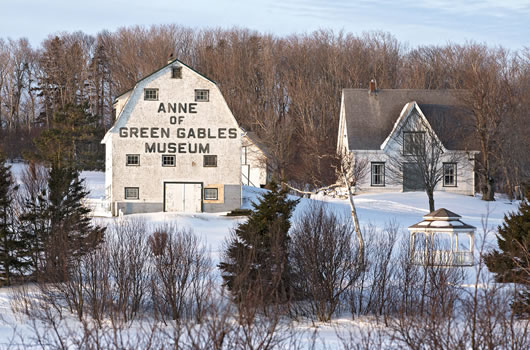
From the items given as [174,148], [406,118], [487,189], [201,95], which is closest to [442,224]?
[201,95]

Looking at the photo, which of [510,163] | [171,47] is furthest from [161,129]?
[171,47]

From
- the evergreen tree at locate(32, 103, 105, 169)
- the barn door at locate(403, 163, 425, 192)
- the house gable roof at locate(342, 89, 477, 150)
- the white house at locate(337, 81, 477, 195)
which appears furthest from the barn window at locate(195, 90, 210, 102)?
the evergreen tree at locate(32, 103, 105, 169)

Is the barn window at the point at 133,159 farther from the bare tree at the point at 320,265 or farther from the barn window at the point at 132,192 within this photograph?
the bare tree at the point at 320,265

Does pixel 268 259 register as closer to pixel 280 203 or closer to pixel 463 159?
pixel 280 203

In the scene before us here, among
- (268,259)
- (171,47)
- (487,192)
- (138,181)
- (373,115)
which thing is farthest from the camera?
(171,47)

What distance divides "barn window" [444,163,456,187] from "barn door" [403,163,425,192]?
5.70 feet

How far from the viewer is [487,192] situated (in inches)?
2041

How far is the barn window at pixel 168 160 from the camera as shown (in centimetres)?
4562

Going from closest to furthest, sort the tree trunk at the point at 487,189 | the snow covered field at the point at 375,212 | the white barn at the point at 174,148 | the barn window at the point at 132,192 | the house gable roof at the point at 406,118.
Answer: the snow covered field at the point at 375,212 → the barn window at the point at 132,192 → the white barn at the point at 174,148 → the tree trunk at the point at 487,189 → the house gable roof at the point at 406,118

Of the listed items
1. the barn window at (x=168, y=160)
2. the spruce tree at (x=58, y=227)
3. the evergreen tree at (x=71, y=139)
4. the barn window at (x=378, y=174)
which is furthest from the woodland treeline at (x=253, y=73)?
the spruce tree at (x=58, y=227)

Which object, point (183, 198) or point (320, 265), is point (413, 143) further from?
point (320, 265)

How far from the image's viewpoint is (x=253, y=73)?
3118 inches

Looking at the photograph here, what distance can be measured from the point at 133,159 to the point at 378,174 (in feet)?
54.0

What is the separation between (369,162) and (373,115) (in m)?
3.87
